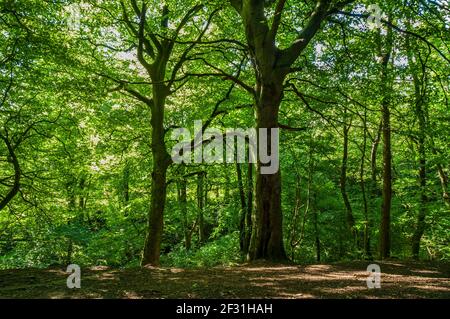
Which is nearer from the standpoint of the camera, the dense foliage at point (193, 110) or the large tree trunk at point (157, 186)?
the dense foliage at point (193, 110)

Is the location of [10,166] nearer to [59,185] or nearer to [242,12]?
[59,185]

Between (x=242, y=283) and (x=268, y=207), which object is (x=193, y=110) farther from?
(x=242, y=283)

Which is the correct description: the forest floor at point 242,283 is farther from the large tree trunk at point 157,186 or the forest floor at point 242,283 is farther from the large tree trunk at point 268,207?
the large tree trunk at point 157,186

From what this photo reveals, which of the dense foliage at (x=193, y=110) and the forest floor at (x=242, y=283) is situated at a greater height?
the dense foliage at (x=193, y=110)

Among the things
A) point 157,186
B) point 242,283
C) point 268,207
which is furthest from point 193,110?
point 242,283

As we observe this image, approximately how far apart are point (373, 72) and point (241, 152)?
9.22m

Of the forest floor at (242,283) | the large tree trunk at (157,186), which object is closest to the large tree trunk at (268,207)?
the forest floor at (242,283)

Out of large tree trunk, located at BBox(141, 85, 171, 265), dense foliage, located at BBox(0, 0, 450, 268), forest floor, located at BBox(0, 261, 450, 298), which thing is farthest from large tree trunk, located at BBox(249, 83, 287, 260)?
large tree trunk, located at BBox(141, 85, 171, 265)

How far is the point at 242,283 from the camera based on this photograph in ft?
18.3

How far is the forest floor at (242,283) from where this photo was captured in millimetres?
4809

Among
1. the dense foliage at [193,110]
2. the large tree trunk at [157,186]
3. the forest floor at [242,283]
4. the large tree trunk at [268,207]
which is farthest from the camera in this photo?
the large tree trunk at [157,186]

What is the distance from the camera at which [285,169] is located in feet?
65.9

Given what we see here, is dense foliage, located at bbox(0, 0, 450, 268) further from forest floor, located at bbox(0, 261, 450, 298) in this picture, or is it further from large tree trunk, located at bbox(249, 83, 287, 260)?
forest floor, located at bbox(0, 261, 450, 298)

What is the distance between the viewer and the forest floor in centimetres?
481
